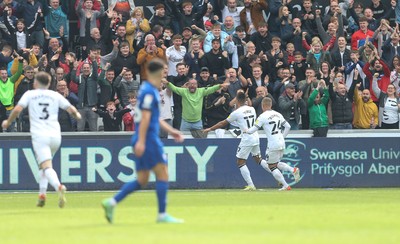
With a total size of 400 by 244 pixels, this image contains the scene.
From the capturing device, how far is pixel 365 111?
27.4 metres

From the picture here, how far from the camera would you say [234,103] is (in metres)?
26.6

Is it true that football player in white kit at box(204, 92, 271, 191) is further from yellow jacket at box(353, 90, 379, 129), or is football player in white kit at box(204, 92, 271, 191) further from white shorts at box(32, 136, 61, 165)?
white shorts at box(32, 136, 61, 165)

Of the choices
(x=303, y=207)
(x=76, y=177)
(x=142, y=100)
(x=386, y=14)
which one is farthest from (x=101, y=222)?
(x=386, y=14)

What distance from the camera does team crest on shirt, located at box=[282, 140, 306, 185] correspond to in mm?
26688

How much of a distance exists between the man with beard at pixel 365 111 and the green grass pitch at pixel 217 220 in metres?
5.73

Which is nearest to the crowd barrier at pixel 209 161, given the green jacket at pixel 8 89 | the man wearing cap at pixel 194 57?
the green jacket at pixel 8 89

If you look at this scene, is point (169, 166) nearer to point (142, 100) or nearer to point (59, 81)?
point (59, 81)

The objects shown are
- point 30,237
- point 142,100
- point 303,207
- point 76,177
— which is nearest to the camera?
point 30,237

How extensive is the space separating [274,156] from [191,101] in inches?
113

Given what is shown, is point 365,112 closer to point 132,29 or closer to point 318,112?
point 318,112

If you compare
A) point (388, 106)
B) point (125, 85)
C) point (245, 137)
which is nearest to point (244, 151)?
point (245, 137)

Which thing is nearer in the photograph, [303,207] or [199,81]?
[303,207]

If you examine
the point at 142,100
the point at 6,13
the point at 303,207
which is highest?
the point at 6,13

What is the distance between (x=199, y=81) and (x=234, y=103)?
1274mm
